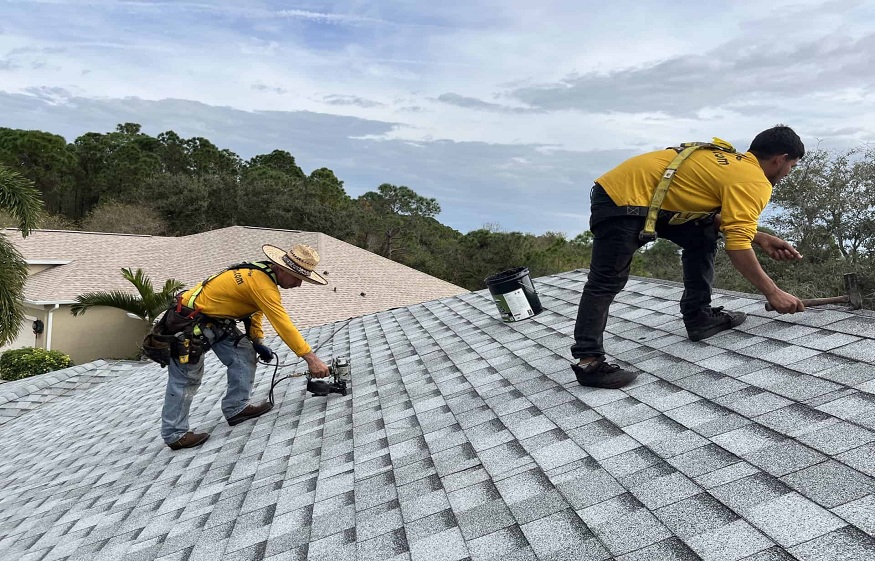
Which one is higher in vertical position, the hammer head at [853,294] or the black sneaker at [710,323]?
the hammer head at [853,294]

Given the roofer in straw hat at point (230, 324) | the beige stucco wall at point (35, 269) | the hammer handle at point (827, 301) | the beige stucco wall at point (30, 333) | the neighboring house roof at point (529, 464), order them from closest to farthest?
1. the neighboring house roof at point (529, 464)
2. the hammer handle at point (827, 301)
3. the roofer in straw hat at point (230, 324)
4. the beige stucco wall at point (30, 333)
5. the beige stucco wall at point (35, 269)

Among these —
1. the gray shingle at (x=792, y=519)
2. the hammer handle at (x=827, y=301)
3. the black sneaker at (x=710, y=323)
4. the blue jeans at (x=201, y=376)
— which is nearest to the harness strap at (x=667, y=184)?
the black sneaker at (x=710, y=323)

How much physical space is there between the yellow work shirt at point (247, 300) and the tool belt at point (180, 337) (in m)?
0.09

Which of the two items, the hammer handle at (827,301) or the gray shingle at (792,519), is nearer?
the gray shingle at (792,519)

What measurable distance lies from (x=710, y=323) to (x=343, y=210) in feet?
113

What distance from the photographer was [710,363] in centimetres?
326

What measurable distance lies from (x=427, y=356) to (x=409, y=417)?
1.71 m

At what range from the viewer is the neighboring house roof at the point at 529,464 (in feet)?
6.23

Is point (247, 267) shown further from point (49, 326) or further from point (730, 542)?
point (49, 326)

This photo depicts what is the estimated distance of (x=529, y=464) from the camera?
2607 mm

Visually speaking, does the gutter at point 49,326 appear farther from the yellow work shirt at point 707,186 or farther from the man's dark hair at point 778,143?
the man's dark hair at point 778,143

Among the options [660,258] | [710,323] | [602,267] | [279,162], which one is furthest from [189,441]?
[279,162]

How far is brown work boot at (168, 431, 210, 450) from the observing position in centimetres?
475

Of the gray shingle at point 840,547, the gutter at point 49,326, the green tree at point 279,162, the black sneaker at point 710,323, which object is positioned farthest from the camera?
the green tree at point 279,162
